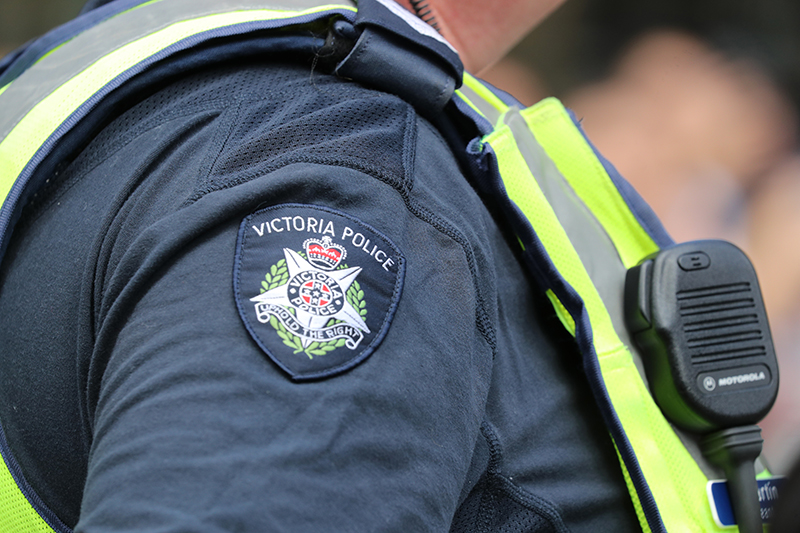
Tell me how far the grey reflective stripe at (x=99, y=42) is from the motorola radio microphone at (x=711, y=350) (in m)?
0.31

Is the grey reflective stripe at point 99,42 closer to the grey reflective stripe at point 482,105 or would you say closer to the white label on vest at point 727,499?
the grey reflective stripe at point 482,105

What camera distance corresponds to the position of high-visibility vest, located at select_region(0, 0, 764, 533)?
0.36 m

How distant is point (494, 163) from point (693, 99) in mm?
1078

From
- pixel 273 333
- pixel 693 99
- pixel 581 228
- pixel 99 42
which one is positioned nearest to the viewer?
pixel 273 333

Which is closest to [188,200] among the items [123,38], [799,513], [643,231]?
[123,38]

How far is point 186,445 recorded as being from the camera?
0.24 meters

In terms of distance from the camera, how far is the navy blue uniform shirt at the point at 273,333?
0.82 ft

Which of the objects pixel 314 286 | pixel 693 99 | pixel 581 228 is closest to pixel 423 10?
pixel 581 228

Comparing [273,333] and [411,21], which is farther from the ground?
[411,21]

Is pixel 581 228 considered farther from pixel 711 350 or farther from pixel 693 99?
pixel 693 99

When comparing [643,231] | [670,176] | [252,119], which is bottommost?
[670,176]

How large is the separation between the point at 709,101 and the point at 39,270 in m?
1.33

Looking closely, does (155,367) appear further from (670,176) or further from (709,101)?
(709,101)

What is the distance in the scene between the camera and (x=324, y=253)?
0.29 meters
